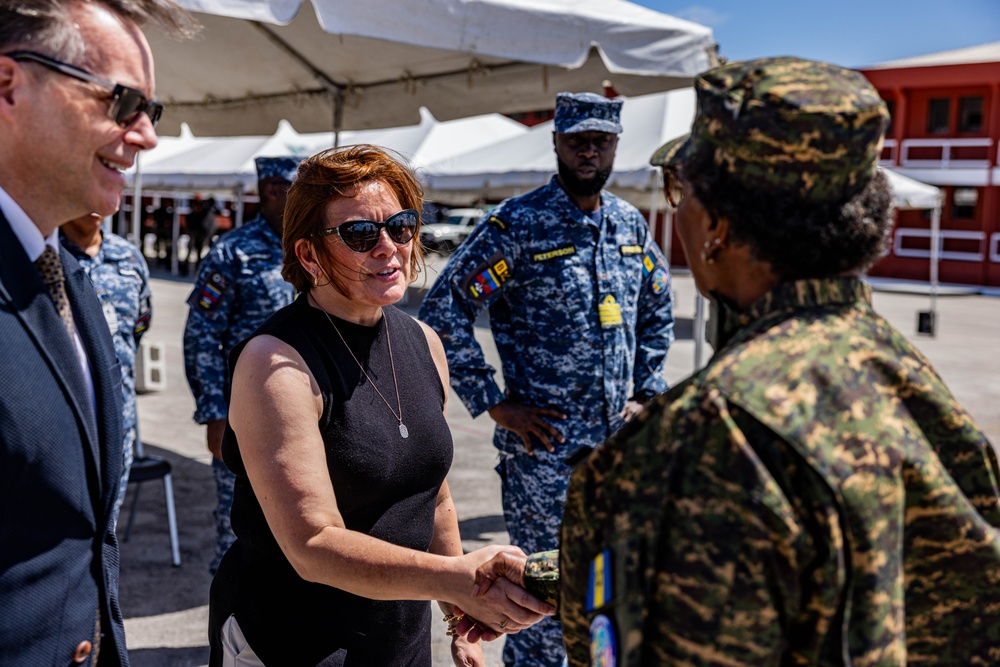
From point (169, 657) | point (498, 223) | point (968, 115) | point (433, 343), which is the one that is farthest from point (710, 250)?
point (968, 115)

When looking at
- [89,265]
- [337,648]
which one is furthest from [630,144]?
[337,648]

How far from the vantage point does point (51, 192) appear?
4.71 feet

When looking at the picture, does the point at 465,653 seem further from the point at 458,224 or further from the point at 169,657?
the point at 458,224

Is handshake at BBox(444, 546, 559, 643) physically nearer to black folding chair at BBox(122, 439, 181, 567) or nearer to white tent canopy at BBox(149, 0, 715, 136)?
white tent canopy at BBox(149, 0, 715, 136)

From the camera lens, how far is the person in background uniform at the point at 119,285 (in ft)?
13.2

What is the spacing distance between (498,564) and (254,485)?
1.70 feet

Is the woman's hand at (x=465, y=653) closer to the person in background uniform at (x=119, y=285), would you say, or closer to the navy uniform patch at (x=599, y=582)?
the navy uniform patch at (x=599, y=582)

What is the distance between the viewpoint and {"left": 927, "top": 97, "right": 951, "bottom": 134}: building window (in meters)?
31.8

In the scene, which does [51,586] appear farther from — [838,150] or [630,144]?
[630,144]

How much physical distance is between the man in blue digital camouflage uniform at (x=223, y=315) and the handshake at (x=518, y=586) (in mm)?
2615

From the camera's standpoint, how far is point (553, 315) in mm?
3707

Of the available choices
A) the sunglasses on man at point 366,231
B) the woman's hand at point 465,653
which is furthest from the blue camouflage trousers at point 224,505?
the sunglasses on man at point 366,231

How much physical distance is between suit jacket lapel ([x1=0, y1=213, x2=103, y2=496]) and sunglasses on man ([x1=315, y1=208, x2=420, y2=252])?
2.66ft

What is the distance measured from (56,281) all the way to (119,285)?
9.31ft
